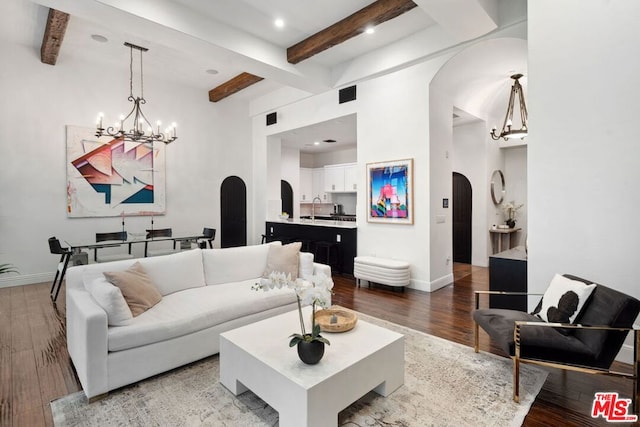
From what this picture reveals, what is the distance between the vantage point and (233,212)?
7.93 m

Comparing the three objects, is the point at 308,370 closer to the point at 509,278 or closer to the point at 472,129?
the point at 509,278

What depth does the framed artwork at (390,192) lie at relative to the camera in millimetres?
5074

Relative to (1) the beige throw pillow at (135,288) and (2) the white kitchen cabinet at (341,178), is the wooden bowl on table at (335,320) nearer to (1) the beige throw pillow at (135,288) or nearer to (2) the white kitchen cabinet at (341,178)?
(1) the beige throw pillow at (135,288)

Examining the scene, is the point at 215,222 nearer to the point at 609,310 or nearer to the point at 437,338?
the point at 437,338

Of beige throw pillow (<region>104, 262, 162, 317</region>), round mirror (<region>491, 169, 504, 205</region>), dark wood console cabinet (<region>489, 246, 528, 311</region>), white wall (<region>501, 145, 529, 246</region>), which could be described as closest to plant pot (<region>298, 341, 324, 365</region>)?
beige throw pillow (<region>104, 262, 162, 317</region>)

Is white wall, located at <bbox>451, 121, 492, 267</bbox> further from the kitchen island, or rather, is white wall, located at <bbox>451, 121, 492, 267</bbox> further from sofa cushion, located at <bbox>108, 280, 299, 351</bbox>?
sofa cushion, located at <bbox>108, 280, 299, 351</bbox>

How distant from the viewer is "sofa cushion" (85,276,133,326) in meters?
2.41

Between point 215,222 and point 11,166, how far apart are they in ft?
11.7

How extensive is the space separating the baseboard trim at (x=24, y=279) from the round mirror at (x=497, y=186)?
8.39m

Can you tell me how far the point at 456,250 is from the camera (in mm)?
7277

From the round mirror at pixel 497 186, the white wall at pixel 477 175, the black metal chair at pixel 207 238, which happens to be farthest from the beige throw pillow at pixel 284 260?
the round mirror at pixel 497 186

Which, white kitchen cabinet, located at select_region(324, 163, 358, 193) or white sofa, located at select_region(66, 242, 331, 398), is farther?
white kitchen cabinet, located at select_region(324, 163, 358, 193)

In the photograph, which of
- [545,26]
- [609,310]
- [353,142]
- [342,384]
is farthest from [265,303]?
[353,142]

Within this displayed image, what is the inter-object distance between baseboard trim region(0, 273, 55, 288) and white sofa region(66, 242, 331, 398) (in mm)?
3604
